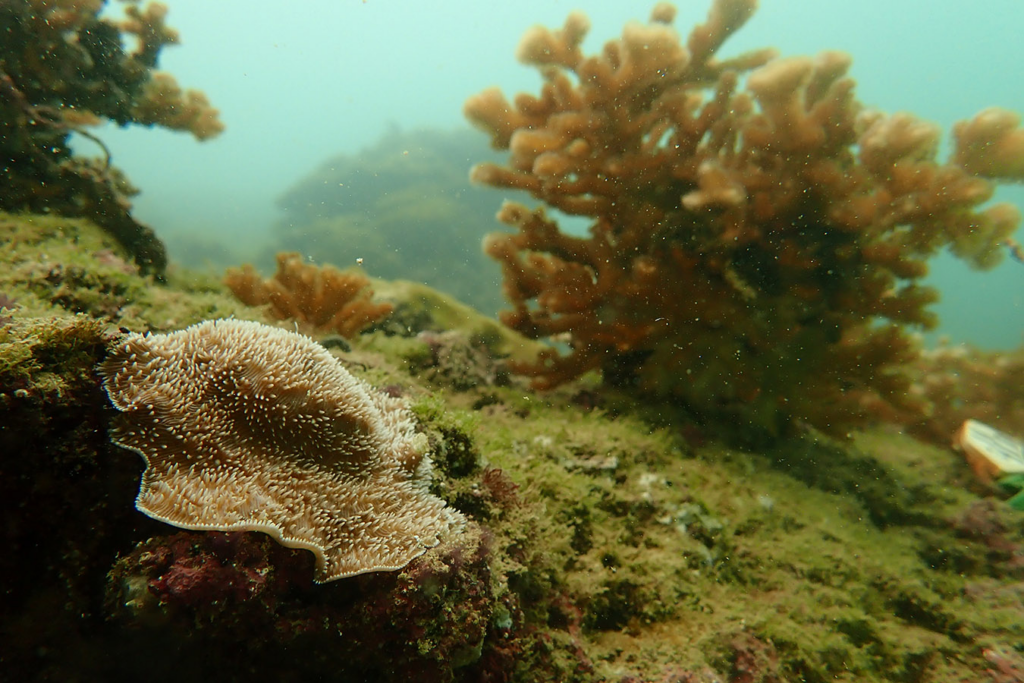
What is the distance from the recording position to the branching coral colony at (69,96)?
3.50m

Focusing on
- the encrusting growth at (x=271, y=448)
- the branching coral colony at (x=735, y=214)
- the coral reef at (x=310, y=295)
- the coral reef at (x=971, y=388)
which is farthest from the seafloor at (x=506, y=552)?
the coral reef at (x=971, y=388)

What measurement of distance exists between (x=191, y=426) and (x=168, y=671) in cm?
86

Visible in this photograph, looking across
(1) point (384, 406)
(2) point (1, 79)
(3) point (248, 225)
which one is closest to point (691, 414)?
(1) point (384, 406)

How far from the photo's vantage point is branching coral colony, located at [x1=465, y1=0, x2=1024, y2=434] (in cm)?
358

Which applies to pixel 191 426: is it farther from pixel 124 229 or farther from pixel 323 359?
pixel 124 229

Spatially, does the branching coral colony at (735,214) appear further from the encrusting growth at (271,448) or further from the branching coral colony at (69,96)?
the branching coral colony at (69,96)

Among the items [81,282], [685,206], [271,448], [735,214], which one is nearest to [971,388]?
[735,214]

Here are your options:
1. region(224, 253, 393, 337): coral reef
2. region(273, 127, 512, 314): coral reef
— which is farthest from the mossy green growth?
region(273, 127, 512, 314): coral reef

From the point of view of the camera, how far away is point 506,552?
2.15 metres

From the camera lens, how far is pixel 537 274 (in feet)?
13.7

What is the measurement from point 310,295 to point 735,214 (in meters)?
3.64

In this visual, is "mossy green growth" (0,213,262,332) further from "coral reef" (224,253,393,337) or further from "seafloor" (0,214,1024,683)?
"coral reef" (224,253,393,337)

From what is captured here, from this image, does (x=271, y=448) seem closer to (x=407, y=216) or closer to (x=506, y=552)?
(x=506, y=552)

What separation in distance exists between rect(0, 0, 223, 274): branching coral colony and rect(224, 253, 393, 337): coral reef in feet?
2.48
